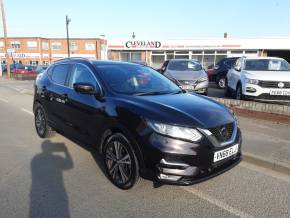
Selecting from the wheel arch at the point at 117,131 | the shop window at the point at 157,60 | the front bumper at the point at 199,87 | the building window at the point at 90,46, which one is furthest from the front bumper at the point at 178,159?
the building window at the point at 90,46

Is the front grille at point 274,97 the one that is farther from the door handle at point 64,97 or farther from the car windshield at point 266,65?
the door handle at point 64,97

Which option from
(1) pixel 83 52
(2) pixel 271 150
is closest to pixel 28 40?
(1) pixel 83 52

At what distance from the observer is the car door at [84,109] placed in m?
4.21

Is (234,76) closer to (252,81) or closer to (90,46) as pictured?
(252,81)

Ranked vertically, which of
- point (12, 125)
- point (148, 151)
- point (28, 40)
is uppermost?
point (28, 40)

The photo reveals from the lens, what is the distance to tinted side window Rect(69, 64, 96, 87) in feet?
14.8

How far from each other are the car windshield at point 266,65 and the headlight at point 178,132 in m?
7.21

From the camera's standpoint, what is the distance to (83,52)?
65125mm

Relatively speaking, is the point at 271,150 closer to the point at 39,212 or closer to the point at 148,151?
the point at 148,151

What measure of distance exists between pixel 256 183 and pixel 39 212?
2.93 metres

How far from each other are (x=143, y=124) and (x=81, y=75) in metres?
1.88

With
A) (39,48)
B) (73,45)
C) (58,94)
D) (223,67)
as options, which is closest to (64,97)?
(58,94)

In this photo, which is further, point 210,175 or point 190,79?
point 190,79

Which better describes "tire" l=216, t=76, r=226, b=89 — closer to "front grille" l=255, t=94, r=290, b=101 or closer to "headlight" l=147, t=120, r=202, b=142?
"front grille" l=255, t=94, r=290, b=101
